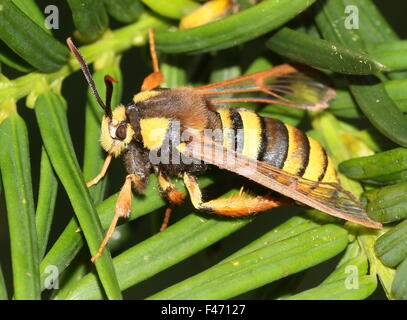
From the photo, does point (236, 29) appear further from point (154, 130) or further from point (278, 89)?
point (154, 130)

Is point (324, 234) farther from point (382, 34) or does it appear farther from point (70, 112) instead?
point (70, 112)

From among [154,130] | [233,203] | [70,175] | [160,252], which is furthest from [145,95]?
[160,252]

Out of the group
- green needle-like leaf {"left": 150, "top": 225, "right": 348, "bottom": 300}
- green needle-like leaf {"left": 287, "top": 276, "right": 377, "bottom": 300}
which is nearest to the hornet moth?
green needle-like leaf {"left": 150, "top": 225, "right": 348, "bottom": 300}

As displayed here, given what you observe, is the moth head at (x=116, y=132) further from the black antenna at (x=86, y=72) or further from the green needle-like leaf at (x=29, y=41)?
the green needle-like leaf at (x=29, y=41)

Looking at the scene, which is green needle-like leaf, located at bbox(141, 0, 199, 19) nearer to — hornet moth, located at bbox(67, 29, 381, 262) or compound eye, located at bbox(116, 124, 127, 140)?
hornet moth, located at bbox(67, 29, 381, 262)

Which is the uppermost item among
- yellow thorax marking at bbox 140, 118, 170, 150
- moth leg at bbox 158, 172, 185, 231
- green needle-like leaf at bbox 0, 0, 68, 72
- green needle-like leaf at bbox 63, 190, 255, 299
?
green needle-like leaf at bbox 0, 0, 68, 72
